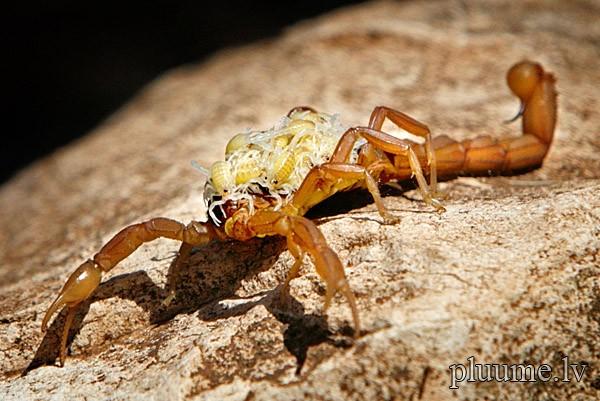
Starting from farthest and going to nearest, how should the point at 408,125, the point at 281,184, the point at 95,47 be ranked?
the point at 95,47, the point at 408,125, the point at 281,184

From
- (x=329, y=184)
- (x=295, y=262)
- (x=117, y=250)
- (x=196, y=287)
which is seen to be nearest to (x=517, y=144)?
(x=329, y=184)

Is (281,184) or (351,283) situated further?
(281,184)

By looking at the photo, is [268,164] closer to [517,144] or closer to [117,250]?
[117,250]

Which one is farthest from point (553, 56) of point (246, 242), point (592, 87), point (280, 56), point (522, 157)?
point (246, 242)

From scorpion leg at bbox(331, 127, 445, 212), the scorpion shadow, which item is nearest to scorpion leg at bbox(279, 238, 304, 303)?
the scorpion shadow

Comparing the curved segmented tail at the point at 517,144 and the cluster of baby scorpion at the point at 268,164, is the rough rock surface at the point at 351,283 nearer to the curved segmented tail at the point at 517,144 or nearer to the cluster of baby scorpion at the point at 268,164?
the curved segmented tail at the point at 517,144

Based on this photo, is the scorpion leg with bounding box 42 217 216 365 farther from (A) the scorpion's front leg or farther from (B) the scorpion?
(A) the scorpion's front leg

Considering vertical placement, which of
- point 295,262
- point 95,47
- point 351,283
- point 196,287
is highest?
point 95,47

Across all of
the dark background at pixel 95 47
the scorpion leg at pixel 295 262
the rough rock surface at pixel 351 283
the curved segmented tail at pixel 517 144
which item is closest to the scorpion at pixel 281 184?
the scorpion leg at pixel 295 262

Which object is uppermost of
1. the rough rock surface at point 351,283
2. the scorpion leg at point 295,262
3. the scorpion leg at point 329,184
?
the scorpion leg at point 329,184
